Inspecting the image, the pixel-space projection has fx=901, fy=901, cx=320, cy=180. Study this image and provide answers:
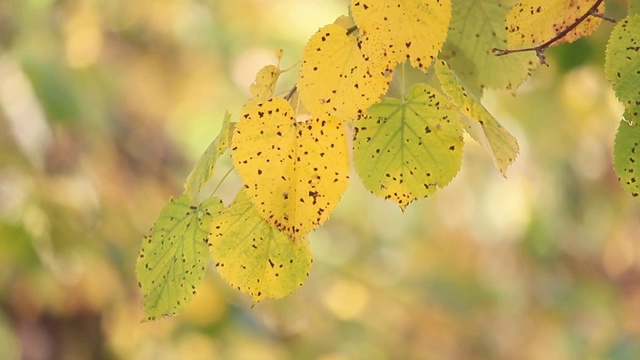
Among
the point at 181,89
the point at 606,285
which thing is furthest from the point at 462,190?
the point at 181,89

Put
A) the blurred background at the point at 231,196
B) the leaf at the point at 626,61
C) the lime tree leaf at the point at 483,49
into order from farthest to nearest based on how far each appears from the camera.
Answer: the blurred background at the point at 231,196, the lime tree leaf at the point at 483,49, the leaf at the point at 626,61

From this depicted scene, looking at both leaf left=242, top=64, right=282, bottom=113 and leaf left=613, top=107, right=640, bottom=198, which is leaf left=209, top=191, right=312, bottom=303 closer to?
leaf left=242, top=64, right=282, bottom=113

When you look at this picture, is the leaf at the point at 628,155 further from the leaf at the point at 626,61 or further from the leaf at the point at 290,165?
the leaf at the point at 290,165

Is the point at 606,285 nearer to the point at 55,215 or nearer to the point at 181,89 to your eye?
the point at 181,89

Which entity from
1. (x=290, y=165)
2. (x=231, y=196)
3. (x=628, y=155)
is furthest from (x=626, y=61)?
(x=231, y=196)

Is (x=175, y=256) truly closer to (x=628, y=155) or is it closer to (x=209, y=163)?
(x=209, y=163)

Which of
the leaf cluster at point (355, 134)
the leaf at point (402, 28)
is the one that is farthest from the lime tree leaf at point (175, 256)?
the leaf at point (402, 28)
